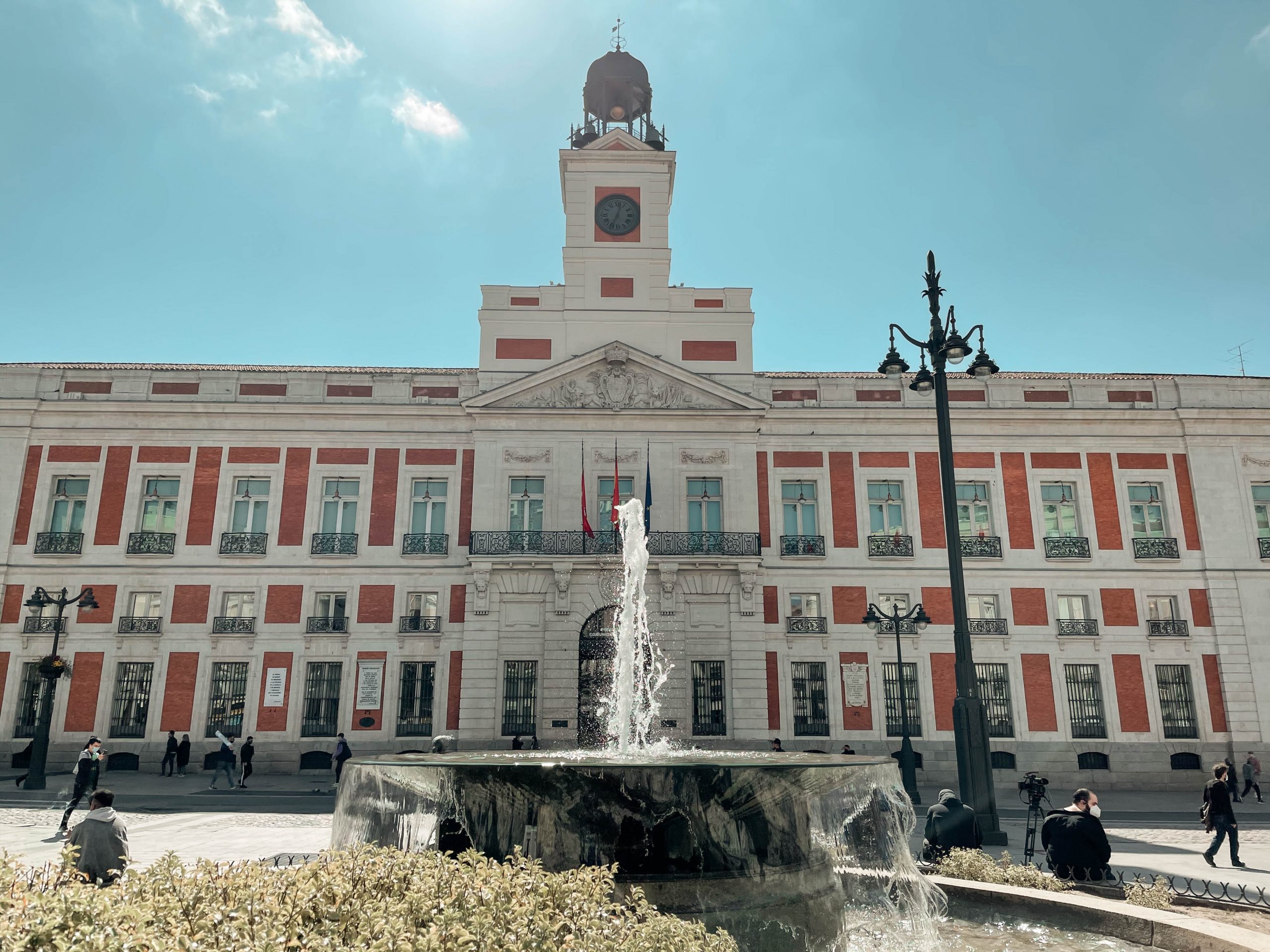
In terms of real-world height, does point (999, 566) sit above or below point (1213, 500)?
below

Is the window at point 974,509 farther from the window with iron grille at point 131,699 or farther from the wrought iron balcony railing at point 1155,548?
the window with iron grille at point 131,699

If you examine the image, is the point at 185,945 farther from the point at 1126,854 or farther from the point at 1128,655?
the point at 1128,655

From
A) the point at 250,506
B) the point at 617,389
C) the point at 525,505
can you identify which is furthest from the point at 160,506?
the point at 617,389

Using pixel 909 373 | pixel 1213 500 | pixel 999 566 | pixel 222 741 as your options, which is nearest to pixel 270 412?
pixel 222 741

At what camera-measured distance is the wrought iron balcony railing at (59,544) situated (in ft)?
82.9

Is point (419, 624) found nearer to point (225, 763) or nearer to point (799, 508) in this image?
point (225, 763)

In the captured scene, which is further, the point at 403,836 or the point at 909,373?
the point at 909,373

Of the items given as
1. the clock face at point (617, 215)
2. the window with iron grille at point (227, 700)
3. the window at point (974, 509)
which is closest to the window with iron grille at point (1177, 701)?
the window at point (974, 509)

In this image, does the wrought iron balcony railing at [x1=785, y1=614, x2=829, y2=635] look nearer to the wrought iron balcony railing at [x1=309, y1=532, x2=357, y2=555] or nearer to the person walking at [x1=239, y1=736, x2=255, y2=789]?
the wrought iron balcony railing at [x1=309, y1=532, x2=357, y2=555]

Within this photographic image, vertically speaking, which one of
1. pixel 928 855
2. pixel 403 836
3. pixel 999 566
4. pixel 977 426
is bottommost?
pixel 928 855

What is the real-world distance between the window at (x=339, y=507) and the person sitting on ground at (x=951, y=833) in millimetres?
20665

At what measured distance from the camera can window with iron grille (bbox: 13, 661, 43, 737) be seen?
77.9 ft

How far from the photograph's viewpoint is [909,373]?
93.9 feet

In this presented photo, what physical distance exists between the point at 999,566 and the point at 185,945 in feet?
84.8
